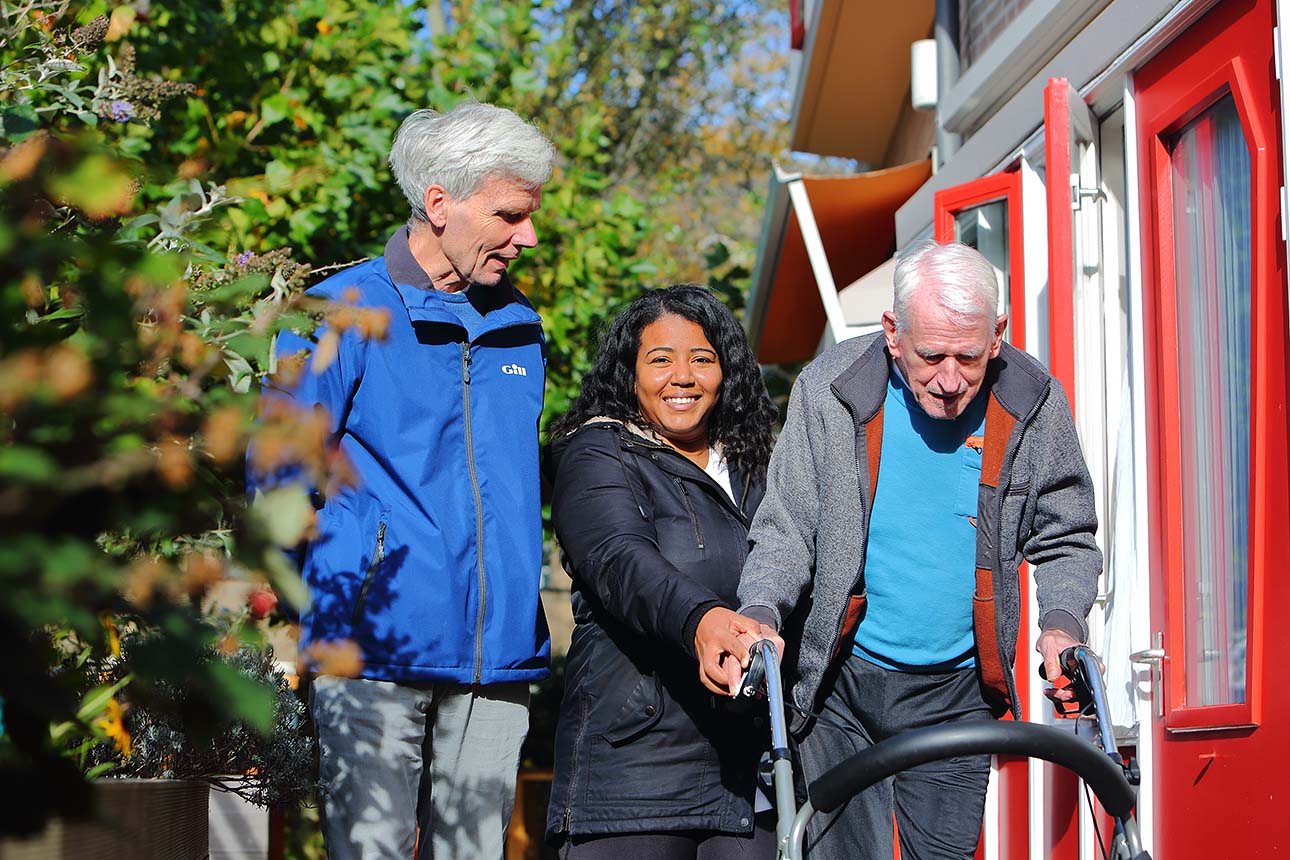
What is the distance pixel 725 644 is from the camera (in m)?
2.87

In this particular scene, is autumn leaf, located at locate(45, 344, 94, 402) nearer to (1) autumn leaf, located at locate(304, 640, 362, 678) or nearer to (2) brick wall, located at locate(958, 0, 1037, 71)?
(1) autumn leaf, located at locate(304, 640, 362, 678)

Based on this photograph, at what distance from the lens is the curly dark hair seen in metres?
3.59

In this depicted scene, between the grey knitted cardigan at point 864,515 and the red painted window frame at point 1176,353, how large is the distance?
1.52 ft

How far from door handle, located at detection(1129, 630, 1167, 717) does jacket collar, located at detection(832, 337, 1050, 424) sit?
3.27ft

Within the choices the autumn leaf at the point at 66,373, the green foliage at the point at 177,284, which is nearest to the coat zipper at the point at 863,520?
the green foliage at the point at 177,284

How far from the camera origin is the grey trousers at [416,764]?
306 cm

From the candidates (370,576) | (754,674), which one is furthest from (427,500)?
(754,674)

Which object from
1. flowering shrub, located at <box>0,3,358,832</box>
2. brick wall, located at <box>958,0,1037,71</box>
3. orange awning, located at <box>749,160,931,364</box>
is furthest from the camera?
orange awning, located at <box>749,160,931,364</box>

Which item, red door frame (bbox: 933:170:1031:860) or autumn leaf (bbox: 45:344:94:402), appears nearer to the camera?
autumn leaf (bbox: 45:344:94:402)

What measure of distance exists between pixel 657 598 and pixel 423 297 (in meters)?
0.85

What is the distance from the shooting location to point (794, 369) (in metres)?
12.3

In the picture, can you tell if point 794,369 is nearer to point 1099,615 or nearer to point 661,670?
point 1099,615

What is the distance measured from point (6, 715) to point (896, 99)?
935 centimetres

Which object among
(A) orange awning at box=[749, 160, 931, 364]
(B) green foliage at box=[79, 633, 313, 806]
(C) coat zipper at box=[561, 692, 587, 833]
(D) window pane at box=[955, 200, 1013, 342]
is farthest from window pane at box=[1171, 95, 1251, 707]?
(A) orange awning at box=[749, 160, 931, 364]
